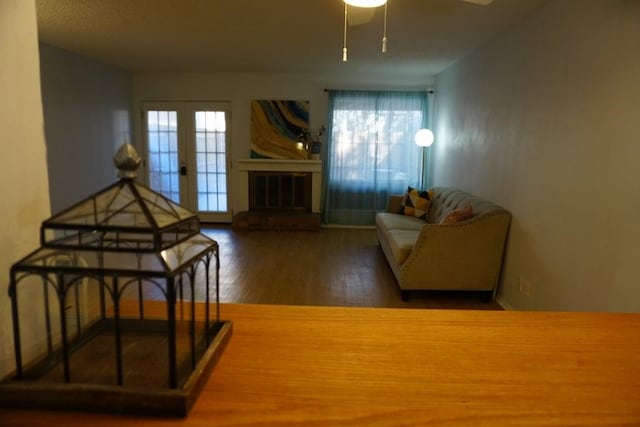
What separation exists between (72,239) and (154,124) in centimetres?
701

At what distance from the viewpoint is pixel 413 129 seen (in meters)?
6.79

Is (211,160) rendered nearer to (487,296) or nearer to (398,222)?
(398,222)

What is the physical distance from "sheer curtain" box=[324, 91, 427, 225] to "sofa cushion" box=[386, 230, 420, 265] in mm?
2455

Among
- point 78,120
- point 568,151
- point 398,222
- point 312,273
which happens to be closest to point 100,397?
point 568,151

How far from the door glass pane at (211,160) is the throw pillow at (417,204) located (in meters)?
3.14

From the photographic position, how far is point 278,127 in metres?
6.93

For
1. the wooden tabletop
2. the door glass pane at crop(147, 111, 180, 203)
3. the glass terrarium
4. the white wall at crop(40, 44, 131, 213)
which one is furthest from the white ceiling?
the glass terrarium

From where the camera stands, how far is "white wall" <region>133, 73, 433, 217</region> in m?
6.82

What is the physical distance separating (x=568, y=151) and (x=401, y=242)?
1.59 m

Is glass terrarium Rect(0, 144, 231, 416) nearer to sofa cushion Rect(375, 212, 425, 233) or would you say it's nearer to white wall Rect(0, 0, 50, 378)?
white wall Rect(0, 0, 50, 378)

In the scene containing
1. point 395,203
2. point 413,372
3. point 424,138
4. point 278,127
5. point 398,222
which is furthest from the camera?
point 278,127

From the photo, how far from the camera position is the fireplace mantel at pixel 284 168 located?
6.86m

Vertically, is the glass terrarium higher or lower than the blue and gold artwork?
lower

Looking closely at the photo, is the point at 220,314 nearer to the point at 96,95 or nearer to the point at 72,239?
the point at 72,239
